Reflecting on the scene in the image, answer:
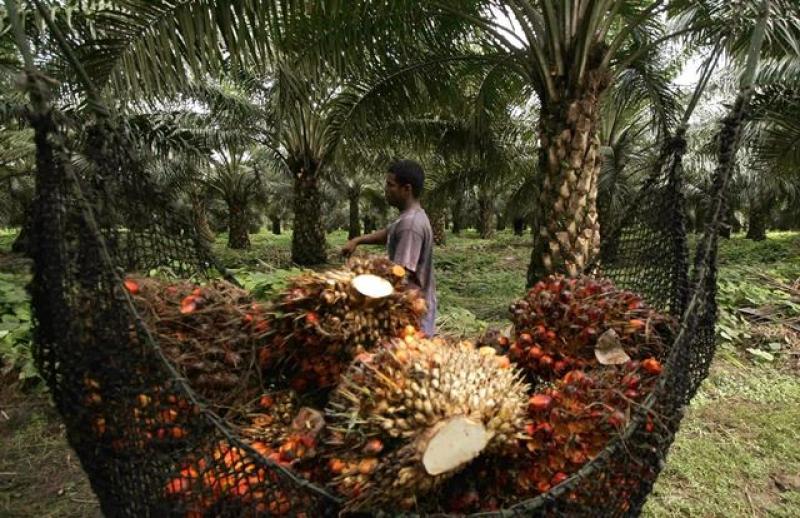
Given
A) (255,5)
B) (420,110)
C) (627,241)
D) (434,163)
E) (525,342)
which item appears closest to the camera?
(525,342)

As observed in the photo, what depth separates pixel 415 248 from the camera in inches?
94.1

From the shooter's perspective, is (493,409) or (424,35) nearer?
(493,409)

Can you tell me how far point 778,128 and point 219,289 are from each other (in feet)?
28.3

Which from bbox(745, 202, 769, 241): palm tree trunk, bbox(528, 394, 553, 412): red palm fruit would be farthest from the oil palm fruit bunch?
bbox(745, 202, 769, 241): palm tree trunk

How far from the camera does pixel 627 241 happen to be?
2.28m

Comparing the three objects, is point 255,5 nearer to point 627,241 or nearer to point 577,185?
point 627,241

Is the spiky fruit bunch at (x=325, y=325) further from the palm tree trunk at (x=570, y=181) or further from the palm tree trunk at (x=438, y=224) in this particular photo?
the palm tree trunk at (x=438, y=224)

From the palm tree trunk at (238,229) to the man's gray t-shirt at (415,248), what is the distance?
15246 mm

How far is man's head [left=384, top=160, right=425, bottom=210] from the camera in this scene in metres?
2.57

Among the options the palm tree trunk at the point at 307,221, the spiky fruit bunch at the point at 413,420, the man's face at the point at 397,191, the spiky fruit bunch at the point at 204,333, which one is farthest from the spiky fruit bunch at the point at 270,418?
the palm tree trunk at the point at 307,221

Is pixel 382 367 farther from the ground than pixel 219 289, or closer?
closer

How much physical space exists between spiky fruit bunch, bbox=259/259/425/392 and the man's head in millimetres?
1000

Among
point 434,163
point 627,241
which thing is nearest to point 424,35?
point 627,241

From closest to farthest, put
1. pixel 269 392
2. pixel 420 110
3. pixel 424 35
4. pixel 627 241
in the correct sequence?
pixel 269 392 → pixel 627 241 → pixel 424 35 → pixel 420 110
